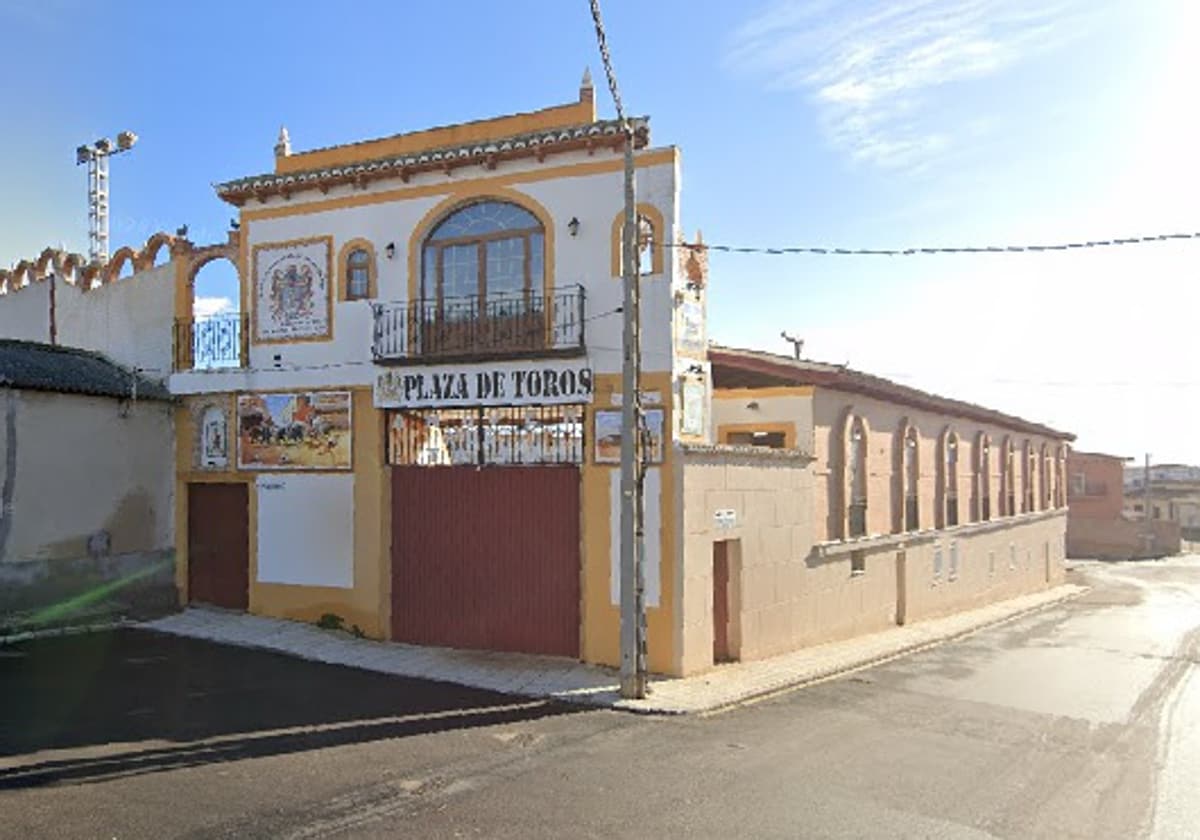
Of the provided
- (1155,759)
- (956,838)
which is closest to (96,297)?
(956,838)

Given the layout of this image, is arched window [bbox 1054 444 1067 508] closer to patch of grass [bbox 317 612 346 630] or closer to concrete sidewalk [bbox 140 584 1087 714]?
concrete sidewalk [bbox 140 584 1087 714]

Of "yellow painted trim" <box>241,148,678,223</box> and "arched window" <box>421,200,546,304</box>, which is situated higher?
"yellow painted trim" <box>241,148,678,223</box>

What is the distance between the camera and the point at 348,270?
17.0m

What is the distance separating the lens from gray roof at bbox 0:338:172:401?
52.6 feet

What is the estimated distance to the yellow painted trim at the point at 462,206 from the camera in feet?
50.6

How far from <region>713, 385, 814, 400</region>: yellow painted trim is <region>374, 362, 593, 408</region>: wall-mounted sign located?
574 cm

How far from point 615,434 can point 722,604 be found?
3902mm

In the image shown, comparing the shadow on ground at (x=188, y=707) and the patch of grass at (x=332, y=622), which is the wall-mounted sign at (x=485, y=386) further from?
the shadow on ground at (x=188, y=707)

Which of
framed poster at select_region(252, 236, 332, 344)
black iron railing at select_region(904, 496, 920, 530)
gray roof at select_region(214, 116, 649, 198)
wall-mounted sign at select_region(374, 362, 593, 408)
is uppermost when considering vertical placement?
gray roof at select_region(214, 116, 649, 198)

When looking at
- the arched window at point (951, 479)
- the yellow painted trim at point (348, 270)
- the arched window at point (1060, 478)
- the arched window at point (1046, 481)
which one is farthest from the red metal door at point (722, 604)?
the arched window at point (1060, 478)

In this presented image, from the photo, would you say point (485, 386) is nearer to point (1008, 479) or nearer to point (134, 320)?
point (134, 320)

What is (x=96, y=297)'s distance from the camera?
20172 mm

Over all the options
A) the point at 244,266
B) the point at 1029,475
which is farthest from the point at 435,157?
the point at 1029,475

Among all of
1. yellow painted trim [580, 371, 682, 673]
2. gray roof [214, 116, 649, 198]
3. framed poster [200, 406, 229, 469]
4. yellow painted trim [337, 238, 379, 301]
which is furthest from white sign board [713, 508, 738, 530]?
framed poster [200, 406, 229, 469]
